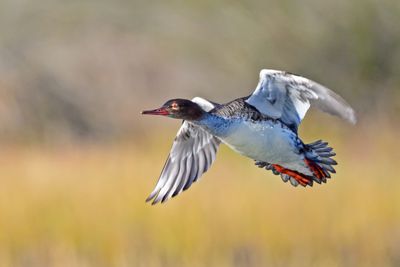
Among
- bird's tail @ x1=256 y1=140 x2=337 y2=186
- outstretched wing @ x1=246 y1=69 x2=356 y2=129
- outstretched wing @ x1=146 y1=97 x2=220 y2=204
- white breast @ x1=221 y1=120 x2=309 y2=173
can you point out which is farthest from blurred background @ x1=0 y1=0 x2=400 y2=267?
white breast @ x1=221 y1=120 x2=309 y2=173

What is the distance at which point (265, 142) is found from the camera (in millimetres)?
3941

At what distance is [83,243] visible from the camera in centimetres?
686

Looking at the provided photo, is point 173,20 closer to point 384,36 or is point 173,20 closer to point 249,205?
point 384,36

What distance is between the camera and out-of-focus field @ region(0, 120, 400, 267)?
21.9 feet

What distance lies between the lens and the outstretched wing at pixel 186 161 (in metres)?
4.38

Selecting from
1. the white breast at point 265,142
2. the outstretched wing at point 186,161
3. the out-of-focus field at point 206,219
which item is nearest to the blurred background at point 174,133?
the out-of-focus field at point 206,219

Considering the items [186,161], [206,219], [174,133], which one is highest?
[174,133]

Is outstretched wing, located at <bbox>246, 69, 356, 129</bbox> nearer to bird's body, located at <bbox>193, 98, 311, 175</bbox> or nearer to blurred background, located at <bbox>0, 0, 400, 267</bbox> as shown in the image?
bird's body, located at <bbox>193, 98, 311, 175</bbox>

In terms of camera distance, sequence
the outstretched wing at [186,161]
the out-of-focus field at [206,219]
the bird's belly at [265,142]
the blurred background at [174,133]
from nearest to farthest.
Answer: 1. the bird's belly at [265,142]
2. the outstretched wing at [186,161]
3. the out-of-focus field at [206,219]
4. the blurred background at [174,133]

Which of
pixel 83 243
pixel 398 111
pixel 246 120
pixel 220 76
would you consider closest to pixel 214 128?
pixel 246 120

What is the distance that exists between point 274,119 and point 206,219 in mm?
2870

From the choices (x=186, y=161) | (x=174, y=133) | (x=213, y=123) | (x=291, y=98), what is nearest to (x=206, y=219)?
(x=186, y=161)

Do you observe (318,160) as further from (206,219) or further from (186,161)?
(206,219)

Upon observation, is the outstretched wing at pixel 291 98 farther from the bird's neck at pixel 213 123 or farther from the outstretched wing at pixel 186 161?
the outstretched wing at pixel 186 161
